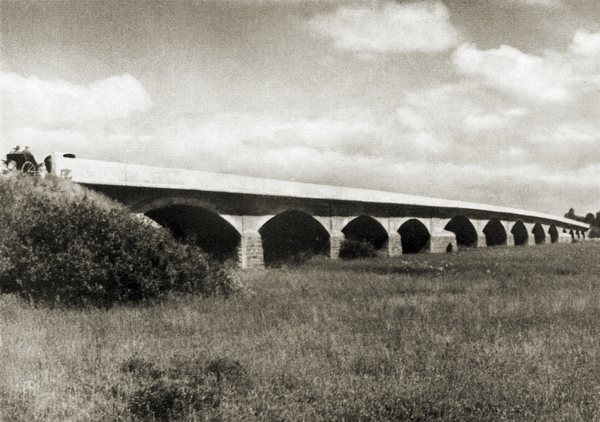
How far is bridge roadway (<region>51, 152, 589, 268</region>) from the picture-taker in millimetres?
13659

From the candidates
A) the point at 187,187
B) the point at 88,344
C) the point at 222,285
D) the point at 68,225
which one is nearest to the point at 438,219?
the point at 187,187

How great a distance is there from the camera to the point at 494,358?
5.30m

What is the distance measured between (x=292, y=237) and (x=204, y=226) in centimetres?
676

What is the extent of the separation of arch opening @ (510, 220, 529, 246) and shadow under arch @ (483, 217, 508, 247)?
491 centimetres

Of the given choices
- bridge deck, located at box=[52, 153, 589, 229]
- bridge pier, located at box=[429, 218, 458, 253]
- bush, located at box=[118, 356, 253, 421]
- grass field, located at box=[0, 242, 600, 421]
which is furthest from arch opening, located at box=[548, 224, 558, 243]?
bush, located at box=[118, 356, 253, 421]

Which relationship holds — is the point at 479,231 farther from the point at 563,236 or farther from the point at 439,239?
the point at 563,236

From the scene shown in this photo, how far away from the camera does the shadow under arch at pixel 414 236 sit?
3106cm

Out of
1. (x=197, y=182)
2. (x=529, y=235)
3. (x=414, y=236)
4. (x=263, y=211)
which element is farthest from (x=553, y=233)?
(x=197, y=182)

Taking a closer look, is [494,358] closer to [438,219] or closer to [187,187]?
[187,187]

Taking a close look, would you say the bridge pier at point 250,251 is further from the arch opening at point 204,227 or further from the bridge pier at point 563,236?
the bridge pier at point 563,236

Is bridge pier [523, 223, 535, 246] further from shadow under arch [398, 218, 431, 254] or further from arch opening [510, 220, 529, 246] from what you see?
shadow under arch [398, 218, 431, 254]

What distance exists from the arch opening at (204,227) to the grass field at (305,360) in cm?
834

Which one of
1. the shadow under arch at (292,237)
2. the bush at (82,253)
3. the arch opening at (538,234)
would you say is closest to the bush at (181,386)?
the bush at (82,253)

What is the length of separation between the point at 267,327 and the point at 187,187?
893cm
